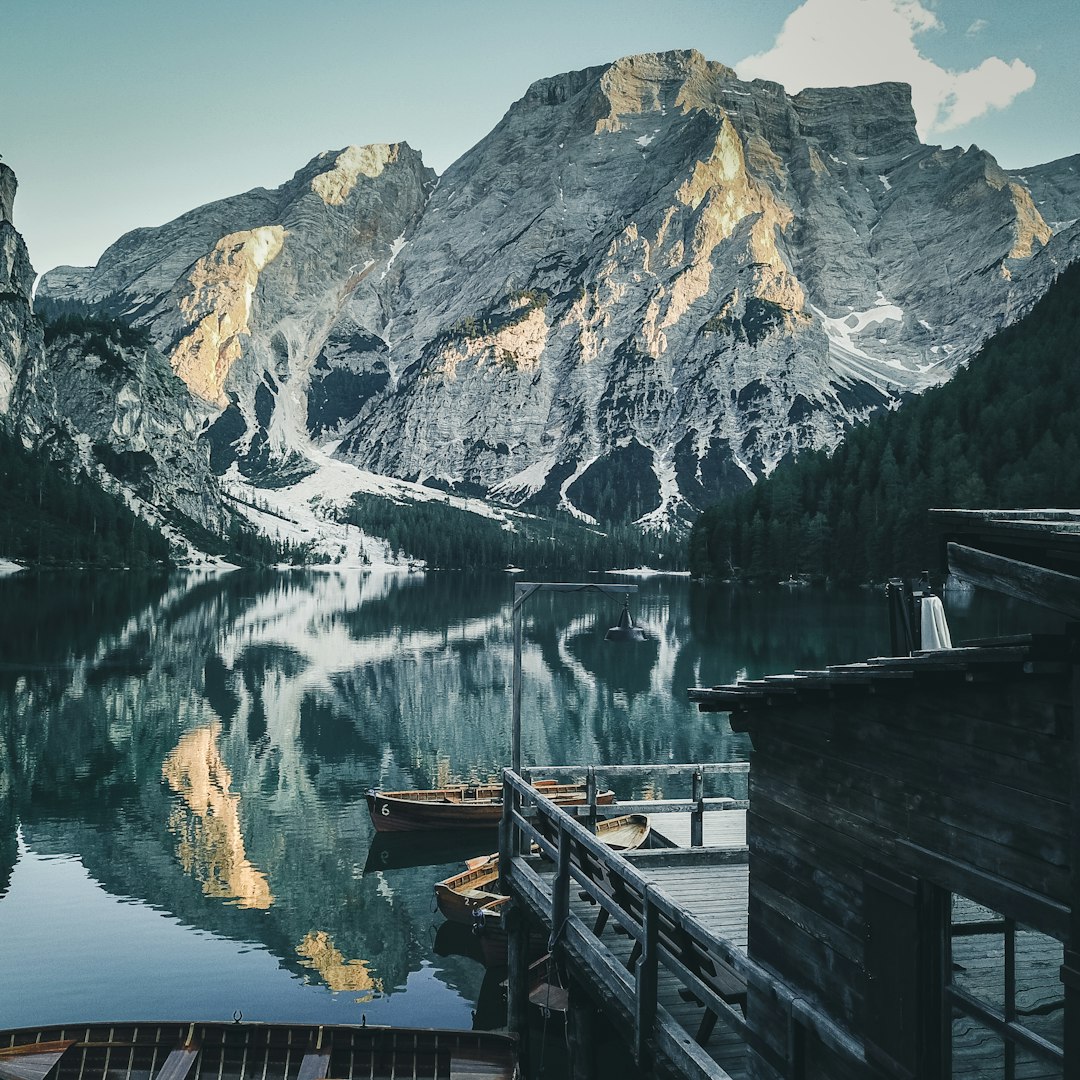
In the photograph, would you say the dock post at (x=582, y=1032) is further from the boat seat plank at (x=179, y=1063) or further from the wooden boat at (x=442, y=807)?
the wooden boat at (x=442, y=807)

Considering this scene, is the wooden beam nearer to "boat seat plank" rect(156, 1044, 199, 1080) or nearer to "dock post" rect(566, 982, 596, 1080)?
"dock post" rect(566, 982, 596, 1080)

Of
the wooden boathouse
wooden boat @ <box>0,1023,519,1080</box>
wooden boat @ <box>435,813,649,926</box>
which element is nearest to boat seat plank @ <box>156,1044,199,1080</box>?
wooden boat @ <box>0,1023,519,1080</box>

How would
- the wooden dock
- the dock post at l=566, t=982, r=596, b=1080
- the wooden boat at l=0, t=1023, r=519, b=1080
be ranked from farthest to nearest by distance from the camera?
the dock post at l=566, t=982, r=596, b=1080 < the wooden boat at l=0, t=1023, r=519, b=1080 < the wooden dock

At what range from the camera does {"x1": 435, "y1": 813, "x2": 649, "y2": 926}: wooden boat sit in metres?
27.7

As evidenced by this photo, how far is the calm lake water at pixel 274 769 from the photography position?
2833cm

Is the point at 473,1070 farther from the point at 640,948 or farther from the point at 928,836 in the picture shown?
the point at 928,836

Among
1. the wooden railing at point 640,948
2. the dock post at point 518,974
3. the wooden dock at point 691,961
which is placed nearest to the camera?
the wooden dock at point 691,961

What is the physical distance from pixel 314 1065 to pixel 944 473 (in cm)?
16300

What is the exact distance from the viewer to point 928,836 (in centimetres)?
1045

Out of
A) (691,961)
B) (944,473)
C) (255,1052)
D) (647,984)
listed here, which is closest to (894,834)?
(691,961)

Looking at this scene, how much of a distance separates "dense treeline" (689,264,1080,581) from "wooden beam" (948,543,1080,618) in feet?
470

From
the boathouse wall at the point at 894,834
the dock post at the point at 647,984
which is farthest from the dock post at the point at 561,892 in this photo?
the boathouse wall at the point at 894,834

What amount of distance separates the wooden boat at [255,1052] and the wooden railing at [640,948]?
260 centimetres

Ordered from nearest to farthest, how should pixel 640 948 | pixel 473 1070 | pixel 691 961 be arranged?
pixel 691 961 → pixel 640 948 → pixel 473 1070
